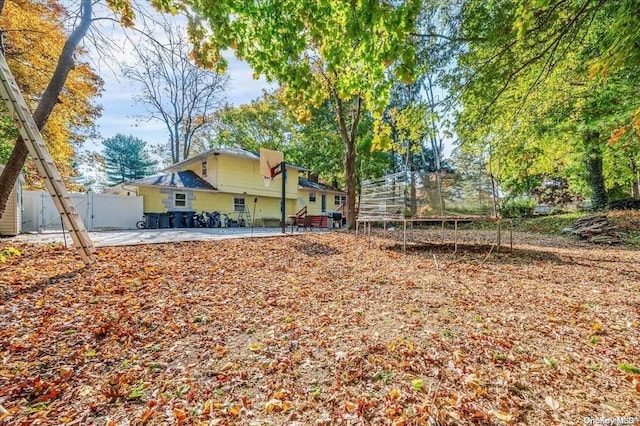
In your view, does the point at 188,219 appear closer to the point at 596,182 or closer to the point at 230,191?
the point at 230,191

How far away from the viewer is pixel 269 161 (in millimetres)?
14945

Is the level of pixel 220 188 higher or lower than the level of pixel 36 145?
higher

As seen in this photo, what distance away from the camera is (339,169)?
24.3 metres

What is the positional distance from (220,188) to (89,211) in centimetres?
685

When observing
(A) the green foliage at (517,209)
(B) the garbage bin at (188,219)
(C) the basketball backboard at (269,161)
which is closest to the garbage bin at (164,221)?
(B) the garbage bin at (188,219)

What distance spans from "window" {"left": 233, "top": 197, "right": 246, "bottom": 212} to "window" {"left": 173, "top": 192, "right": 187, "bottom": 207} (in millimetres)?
3357

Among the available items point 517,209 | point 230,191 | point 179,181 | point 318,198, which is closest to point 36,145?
point 179,181

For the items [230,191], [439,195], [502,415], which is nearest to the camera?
[502,415]

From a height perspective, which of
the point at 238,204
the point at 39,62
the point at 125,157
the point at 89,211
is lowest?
the point at 89,211

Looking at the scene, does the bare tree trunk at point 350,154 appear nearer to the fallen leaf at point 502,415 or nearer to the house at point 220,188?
the house at point 220,188

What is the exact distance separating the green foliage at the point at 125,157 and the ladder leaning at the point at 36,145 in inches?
1804

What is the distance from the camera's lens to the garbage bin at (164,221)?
52.6 ft

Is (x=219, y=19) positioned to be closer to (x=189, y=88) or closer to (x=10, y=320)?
(x=10, y=320)

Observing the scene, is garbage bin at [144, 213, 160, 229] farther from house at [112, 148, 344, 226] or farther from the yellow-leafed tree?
the yellow-leafed tree
